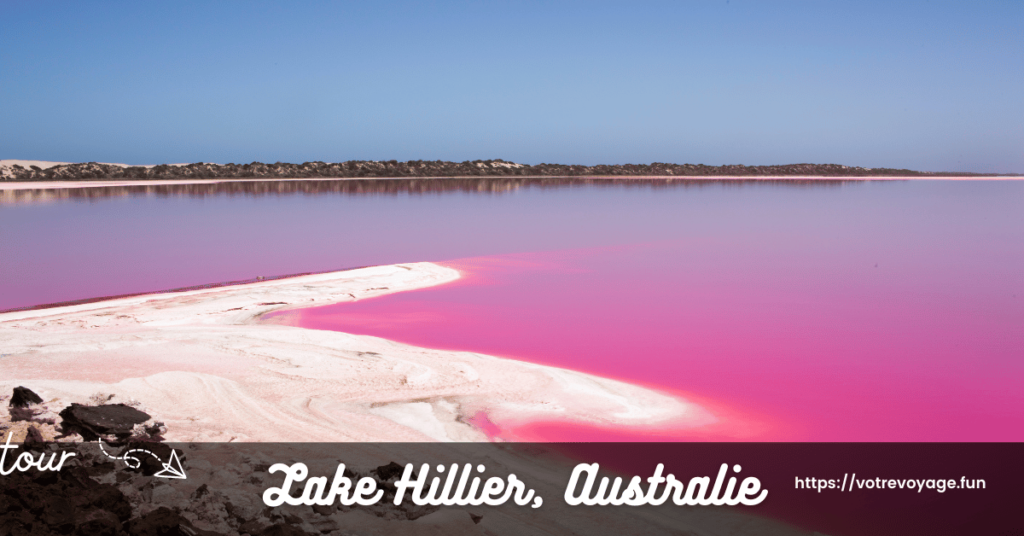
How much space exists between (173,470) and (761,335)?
5.26 m

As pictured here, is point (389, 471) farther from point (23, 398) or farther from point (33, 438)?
point (23, 398)

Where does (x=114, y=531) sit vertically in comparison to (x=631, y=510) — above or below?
above

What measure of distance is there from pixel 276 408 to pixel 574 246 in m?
9.39

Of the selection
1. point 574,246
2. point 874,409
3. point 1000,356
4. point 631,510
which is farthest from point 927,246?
point 631,510

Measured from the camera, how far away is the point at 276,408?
445 centimetres

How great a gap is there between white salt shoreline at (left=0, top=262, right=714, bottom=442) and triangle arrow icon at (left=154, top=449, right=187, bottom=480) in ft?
1.42

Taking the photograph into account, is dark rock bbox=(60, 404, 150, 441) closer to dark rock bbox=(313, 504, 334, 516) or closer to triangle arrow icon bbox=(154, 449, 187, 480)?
triangle arrow icon bbox=(154, 449, 187, 480)

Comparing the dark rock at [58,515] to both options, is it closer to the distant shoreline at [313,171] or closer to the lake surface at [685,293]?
the lake surface at [685,293]

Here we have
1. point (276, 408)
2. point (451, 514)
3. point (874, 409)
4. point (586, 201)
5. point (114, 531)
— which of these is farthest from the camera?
point (586, 201)

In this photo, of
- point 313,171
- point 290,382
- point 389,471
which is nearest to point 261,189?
point 313,171

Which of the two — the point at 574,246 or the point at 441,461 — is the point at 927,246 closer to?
the point at 574,246

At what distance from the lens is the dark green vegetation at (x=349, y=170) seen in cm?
4347

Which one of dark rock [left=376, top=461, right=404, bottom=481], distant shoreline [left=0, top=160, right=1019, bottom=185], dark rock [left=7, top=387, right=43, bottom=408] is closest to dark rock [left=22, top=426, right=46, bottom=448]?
dark rock [left=7, top=387, right=43, bottom=408]

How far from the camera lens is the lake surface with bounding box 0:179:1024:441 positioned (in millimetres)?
5191
